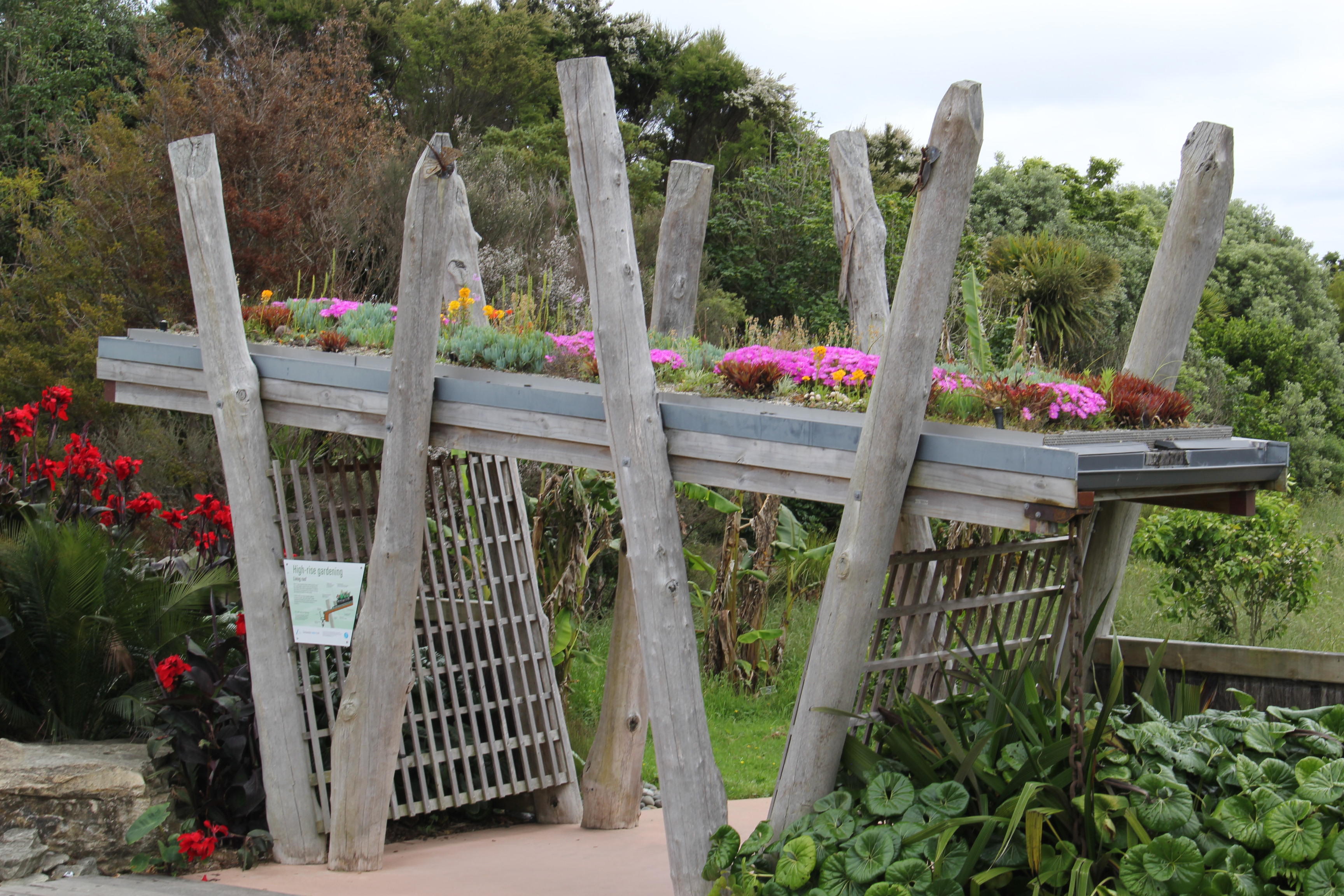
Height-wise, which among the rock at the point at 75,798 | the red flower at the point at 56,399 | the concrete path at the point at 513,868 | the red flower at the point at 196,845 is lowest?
the concrete path at the point at 513,868

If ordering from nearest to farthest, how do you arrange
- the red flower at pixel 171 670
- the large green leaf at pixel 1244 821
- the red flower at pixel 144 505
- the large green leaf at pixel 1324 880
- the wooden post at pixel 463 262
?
the large green leaf at pixel 1324 880
the large green leaf at pixel 1244 821
the red flower at pixel 171 670
the red flower at pixel 144 505
the wooden post at pixel 463 262

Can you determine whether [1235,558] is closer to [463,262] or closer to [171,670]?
[463,262]

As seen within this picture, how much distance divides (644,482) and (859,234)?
1900 millimetres

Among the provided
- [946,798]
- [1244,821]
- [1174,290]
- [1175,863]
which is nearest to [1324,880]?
[1244,821]

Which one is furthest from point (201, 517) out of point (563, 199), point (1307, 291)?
point (1307, 291)

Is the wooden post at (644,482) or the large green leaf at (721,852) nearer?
the large green leaf at (721,852)

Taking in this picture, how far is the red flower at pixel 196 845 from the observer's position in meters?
4.97

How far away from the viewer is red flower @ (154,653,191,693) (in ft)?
17.4

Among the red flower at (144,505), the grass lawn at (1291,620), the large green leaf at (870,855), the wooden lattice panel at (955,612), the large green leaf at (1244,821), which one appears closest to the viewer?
the large green leaf at (1244,821)

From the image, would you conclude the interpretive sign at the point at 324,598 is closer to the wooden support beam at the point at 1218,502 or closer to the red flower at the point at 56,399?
the red flower at the point at 56,399

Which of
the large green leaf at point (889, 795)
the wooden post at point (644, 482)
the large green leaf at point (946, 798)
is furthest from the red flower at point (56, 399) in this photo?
the large green leaf at point (946, 798)

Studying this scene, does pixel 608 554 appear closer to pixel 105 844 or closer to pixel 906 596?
pixel 105 844

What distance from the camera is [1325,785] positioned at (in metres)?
3.31

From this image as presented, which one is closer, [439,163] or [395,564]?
[439,163]
